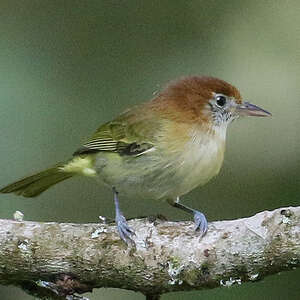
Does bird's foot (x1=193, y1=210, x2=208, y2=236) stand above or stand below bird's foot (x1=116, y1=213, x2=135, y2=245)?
above

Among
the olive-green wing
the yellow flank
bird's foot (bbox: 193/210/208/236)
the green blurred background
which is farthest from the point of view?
the green blurred background

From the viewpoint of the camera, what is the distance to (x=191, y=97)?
423 cm

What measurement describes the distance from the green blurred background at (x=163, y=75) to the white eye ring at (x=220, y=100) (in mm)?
739

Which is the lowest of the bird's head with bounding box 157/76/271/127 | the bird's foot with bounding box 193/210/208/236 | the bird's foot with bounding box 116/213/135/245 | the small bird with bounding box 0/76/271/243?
the bird's foot with bounding box 116/213/135/245

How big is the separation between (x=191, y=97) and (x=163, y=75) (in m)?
0.88

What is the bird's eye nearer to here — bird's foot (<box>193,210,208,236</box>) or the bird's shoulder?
the bird's shoulder

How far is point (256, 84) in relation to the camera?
5.26 m

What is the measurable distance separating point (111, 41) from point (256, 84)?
3.03ft

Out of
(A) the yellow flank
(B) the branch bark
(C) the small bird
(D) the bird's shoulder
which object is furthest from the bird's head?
(B) the branch bark

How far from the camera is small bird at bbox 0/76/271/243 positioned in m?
3.96

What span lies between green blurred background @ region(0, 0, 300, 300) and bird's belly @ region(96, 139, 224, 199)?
0.62 m

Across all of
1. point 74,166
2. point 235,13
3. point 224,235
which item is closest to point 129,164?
point 74,166

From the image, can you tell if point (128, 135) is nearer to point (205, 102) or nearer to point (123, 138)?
point (123, 138)

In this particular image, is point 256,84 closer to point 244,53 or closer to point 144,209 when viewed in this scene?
→ point 244,53
